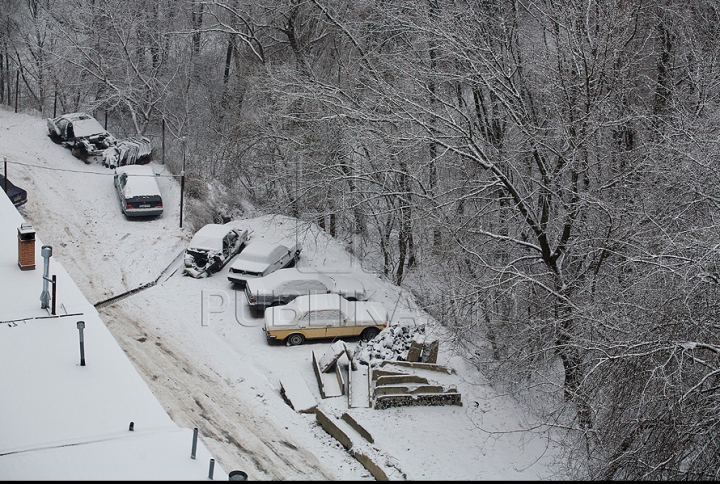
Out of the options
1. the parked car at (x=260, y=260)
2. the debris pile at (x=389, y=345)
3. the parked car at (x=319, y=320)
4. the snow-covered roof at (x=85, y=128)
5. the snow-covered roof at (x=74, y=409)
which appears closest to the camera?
the snow-covered roof at (x=74, y=409)

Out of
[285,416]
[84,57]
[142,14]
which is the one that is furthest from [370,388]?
[142,14]

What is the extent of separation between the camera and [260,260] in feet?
70.8

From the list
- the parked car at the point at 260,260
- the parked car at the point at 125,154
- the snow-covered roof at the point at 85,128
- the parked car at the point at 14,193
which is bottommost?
the parked car at the point at 260,260

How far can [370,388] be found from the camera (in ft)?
54.1

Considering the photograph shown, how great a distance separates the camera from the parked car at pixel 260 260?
69.4 feet

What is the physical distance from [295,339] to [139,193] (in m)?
9.28

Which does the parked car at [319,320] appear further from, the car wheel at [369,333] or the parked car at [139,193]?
the parked car at [139,193]

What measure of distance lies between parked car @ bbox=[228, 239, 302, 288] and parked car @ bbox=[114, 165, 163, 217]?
13.3 feet

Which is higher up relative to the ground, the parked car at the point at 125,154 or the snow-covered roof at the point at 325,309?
the parked car at the point at 125,154

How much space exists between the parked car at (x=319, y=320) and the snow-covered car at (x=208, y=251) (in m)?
3.82

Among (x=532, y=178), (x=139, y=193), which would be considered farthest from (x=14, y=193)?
(x=532, y=178)

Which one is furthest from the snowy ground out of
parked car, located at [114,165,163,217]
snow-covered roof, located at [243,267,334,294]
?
snow-covered roof, located at [243,267,334,294]

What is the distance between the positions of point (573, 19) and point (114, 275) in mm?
15094

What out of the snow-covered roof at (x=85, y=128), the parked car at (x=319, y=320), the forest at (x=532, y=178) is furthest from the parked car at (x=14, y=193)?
the parked car at (x=319, y=320)
